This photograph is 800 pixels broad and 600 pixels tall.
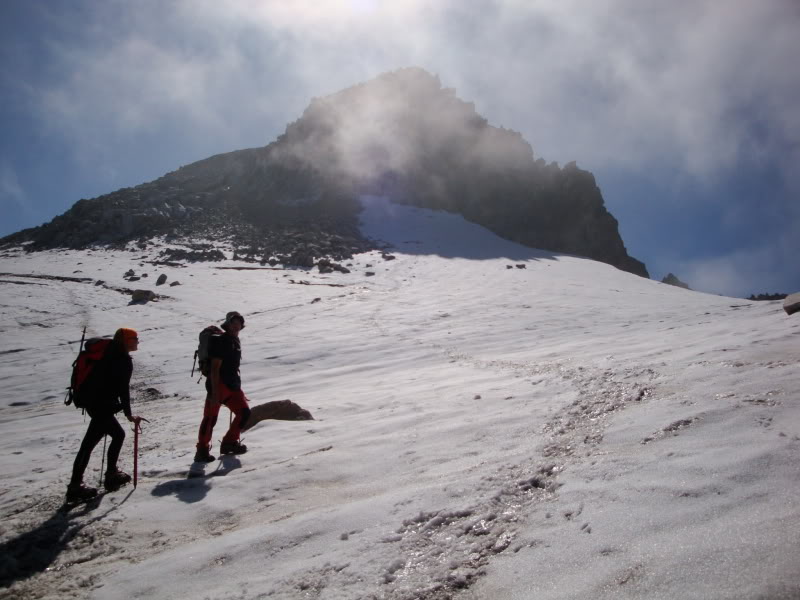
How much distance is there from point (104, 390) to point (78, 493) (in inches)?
37.8

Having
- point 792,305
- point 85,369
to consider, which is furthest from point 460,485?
point 792,305

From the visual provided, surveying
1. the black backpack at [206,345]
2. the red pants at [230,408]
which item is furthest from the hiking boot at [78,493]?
the black backpack at [206,345]

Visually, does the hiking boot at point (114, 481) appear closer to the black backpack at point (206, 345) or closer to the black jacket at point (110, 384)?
the black jacket at point (110, 384)

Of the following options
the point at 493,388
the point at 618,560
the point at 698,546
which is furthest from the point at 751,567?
the point at 493,388

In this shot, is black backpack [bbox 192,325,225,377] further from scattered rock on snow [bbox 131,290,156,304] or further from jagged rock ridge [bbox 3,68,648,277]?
jagged rock ridge [bbox 3,68,648,277]

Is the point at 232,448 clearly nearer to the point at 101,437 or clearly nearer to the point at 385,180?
the point at 101,437

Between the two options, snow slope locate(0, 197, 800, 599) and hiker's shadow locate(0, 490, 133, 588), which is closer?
snow slope locate(0, 197, 800, 599)

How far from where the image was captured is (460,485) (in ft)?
12.4

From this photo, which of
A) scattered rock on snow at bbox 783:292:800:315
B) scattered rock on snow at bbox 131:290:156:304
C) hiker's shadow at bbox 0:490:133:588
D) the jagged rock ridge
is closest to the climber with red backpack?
hiker's shadow at bbox 0:490:133:588

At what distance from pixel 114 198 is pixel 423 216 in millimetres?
31058

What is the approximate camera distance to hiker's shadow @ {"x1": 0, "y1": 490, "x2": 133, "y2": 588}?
136 inches

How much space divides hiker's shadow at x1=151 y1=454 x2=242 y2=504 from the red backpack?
1.12m

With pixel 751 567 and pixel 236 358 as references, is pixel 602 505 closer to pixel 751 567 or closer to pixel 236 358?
pixel 751 567

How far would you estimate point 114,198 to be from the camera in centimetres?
4884
